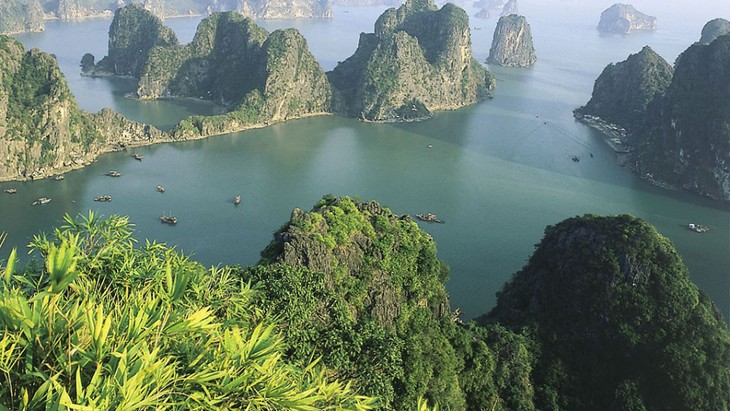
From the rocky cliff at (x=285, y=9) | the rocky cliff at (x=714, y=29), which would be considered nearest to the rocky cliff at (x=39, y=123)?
the rocky cliff at (x=714, y=29)

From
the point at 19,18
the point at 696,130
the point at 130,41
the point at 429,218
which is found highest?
the point at 19,18

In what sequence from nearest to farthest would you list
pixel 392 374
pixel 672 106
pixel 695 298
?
pixel 392 374 → pixel 695 298 → pixel 672 106

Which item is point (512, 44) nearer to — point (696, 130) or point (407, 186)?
point (696, 130)

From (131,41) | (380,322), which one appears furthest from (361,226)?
(131,41)

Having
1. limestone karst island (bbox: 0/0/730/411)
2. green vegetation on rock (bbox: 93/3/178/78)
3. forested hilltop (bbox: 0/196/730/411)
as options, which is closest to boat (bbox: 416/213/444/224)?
limestone karst island (bbox: 0/0/730/411)

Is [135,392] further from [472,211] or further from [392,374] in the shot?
[472,211]

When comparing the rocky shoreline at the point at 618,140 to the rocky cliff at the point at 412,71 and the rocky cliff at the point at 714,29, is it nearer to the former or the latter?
the rocky cliff at the point at 412,71

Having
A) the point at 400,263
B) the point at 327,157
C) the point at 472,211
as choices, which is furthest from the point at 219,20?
the point at 400,263
